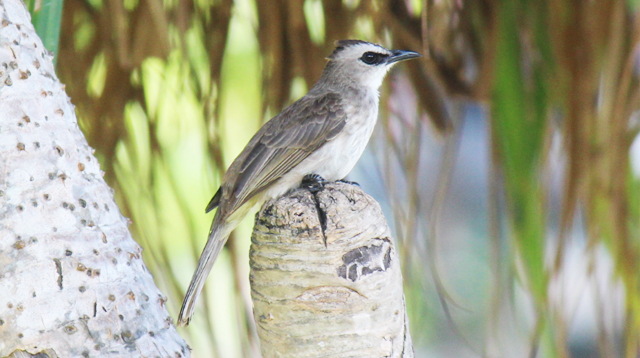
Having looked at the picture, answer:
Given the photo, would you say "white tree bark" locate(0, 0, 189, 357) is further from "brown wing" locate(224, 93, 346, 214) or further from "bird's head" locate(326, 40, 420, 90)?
"bird's head" locate(326, 40, 420, 90)

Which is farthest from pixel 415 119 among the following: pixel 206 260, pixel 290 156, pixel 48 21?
pixel 48 21

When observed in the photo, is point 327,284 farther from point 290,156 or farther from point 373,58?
point 373,58

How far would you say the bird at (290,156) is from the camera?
2.00 metres

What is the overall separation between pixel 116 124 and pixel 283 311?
1.66 metres

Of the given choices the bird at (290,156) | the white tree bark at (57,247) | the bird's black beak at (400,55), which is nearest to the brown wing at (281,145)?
the bird at (290,156)

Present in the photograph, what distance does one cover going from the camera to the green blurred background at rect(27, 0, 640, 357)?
2.15 m

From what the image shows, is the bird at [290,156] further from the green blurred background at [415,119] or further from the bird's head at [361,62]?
the green blurred background at [415,119]

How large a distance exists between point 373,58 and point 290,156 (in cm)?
72

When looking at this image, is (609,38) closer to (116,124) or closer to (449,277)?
(449,277)

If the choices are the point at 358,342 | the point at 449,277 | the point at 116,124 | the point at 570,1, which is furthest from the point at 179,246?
the point at 570,1

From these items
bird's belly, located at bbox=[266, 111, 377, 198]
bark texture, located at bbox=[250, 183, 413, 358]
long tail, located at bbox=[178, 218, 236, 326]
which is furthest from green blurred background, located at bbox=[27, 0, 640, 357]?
bark texture, located at bbox=[250, 183, 413, 358]

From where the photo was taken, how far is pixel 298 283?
1226 millimetres

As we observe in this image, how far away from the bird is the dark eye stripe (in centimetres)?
13

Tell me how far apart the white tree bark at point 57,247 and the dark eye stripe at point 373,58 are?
144 centimetres
